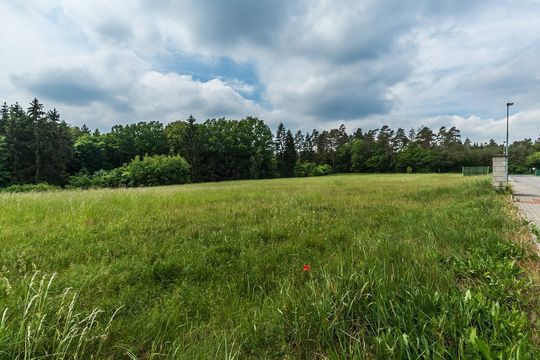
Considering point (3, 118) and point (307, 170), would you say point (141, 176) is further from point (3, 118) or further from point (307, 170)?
point (307, 170)

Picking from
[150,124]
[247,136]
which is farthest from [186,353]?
[150,124]

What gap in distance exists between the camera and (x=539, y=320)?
2258 millimetres

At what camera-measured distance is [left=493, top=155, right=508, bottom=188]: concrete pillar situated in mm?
14492

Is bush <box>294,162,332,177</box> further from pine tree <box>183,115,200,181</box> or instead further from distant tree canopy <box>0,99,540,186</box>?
pine tree <box>183,115,200,181</box>

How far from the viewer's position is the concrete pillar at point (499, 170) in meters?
14.5

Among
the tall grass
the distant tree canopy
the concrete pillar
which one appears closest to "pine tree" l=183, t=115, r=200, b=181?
the distant tree canopy

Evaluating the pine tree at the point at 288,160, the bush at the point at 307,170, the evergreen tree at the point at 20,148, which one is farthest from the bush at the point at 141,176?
the bush at the point at 307,170

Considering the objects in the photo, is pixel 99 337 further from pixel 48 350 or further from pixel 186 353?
pixel 186 353

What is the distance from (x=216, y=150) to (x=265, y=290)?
68.6m

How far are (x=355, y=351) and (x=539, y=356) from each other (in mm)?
1196

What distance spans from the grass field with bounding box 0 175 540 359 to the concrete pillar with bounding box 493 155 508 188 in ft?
36.4

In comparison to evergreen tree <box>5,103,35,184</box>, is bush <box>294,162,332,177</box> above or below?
below

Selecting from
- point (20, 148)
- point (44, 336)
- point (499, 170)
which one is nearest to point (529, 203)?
point (499, 170)

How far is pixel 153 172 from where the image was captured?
51.7 metres
